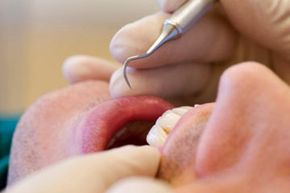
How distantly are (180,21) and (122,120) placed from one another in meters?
0.09

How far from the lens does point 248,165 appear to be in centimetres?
33

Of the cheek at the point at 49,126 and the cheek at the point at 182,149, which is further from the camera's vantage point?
the cheek at the point at 49,126

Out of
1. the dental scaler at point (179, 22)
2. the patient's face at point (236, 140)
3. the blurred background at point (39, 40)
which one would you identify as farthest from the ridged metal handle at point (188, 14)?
the blurred background at point (39, 40)

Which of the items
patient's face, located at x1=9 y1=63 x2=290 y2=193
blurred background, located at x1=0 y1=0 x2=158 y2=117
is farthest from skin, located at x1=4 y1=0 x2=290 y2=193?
blurred background, located at x1=0 y1=0 x2=158 y2=117

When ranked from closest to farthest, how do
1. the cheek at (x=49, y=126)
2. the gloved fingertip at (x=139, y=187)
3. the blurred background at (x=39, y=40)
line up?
the gloved fingertip at (x=139, y=187) < the cheek at (x=49, y=126) < the blurred background at (x=39, y=40)

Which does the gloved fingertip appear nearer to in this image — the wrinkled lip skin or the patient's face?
the patient's face

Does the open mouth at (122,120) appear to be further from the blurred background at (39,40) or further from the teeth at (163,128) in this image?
the blurred background at (39,40)

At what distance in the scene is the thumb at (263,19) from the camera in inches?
17.8

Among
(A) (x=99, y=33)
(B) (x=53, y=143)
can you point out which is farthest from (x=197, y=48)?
(A) (x=99, y=33)

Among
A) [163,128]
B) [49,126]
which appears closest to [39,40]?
[49,126]

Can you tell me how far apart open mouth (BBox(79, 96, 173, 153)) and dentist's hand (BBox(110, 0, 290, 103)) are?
2cm

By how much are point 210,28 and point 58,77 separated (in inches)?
31.9

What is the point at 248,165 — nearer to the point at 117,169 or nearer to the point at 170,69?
the point at 117,169

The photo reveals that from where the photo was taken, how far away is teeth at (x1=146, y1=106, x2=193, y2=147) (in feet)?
1.27
